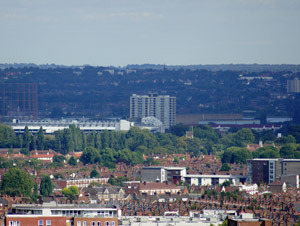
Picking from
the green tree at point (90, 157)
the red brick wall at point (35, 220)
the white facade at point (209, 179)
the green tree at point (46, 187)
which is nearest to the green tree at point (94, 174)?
the white facade at point (209, 179)

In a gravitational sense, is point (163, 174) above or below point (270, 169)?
below

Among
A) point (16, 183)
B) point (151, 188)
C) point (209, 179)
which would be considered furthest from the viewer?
point (209, 179)

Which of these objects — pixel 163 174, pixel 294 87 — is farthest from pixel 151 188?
pixel 294 87

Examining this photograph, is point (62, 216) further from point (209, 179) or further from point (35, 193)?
point (209, 179)

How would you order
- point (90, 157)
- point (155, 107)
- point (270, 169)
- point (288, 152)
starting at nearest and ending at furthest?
point (270, 169)
point (288, 152)
point (90, 157)
point (155, 107)

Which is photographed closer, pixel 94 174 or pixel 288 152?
pixel 94 174

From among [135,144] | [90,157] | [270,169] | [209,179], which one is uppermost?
[270,169]

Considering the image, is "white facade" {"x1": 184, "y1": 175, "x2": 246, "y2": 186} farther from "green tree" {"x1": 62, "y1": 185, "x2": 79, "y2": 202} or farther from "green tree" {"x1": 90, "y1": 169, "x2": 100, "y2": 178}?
"green tree" {"x1": 62, "y1": 185, "x2": 79, "y2": 202}

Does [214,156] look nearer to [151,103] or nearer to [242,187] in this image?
[242,187]
